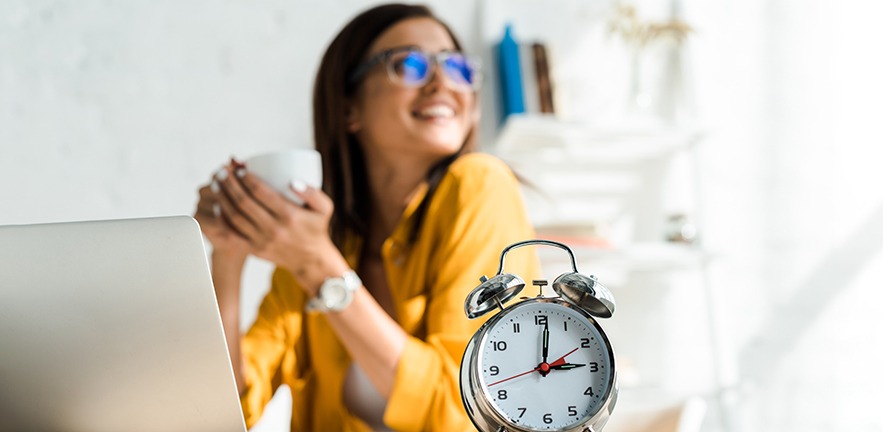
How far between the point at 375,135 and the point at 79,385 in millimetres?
970

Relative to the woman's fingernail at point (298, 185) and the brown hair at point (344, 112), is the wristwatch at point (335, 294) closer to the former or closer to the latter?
the woman's fingernail at point (298, 185)

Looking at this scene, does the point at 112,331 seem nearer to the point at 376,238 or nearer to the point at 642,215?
the point at 376,238

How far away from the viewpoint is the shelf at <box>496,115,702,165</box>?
2.16 meters

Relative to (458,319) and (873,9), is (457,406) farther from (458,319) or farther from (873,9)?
(873,9)

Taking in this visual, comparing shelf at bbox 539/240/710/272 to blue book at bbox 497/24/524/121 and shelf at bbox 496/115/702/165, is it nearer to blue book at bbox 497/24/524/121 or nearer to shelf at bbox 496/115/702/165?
shelf at bbox 496/115/702/165

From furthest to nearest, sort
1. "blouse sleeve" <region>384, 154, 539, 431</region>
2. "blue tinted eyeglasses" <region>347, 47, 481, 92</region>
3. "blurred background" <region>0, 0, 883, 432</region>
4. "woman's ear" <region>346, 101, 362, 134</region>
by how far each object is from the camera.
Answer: "blurred background" <region>0, 0, 883, 432</region>, "woman's ear" <region>346, 101, 362, 134</region>, "blue tinted eyeglasses" <region>347, 47, 481, 92</region>, "blouse sleeve" <region>384, 154, 539, 431</region>

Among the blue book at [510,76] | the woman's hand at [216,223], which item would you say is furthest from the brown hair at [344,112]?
the blue book at [510,76]

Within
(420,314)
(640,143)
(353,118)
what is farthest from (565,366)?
(640,143)

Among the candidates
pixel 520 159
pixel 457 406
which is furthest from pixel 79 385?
pixel 520 159

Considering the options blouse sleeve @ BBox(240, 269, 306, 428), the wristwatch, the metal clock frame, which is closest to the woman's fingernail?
the wristwatch

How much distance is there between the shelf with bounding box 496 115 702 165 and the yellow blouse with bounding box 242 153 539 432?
730 millimetres

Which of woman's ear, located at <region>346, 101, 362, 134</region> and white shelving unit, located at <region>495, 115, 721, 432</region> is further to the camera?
white shelving unit, located at <region>495, 115, 721, 432</region>

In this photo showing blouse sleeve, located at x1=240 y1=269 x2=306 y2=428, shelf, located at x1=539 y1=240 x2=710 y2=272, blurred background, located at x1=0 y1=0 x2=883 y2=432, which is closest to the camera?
blouse sleeve, located at x1=240 y1=269 x2=306 y2=428

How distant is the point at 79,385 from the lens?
708mm
